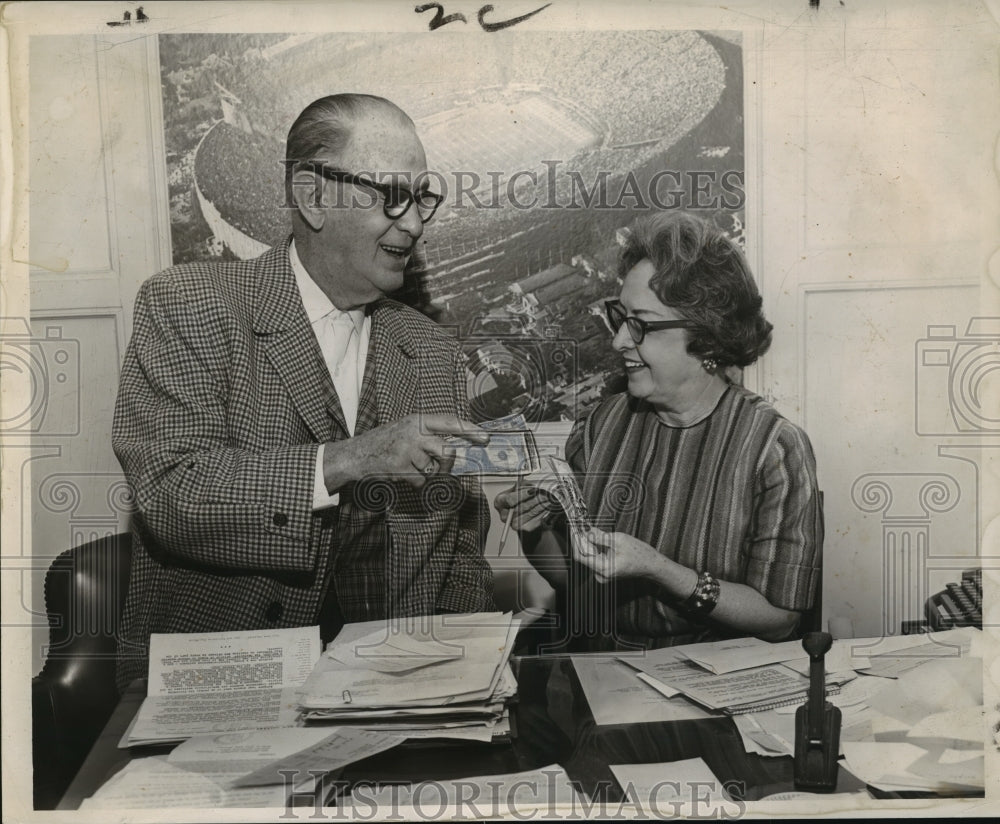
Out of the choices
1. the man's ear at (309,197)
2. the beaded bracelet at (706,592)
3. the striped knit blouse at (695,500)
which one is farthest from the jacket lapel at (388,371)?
the beaded bracelet at (706,592)

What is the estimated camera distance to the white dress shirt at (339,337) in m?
2.04

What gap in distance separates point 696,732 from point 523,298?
915 mm

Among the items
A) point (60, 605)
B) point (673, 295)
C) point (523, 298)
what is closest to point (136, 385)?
point (60, 605)

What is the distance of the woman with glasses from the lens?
2064 millimetres

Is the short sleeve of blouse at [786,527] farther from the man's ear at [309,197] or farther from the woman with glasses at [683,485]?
the man's ear at [309,197]

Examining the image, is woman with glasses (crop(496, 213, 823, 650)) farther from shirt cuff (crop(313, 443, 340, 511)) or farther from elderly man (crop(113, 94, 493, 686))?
shirt cuff (crop(313, 443, 340, 511))

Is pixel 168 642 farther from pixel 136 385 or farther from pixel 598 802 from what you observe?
pixel 598 802

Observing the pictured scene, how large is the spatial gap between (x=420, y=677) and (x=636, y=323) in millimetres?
834

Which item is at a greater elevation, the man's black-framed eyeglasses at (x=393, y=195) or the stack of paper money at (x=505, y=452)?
the man's black-framed eyeglasses at (x=393, y=195)

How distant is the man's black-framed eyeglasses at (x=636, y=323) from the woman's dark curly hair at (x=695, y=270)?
0.08ft

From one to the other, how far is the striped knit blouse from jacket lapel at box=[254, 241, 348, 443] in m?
0.50

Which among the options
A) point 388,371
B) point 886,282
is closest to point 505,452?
point 388,371

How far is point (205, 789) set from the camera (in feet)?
6.45

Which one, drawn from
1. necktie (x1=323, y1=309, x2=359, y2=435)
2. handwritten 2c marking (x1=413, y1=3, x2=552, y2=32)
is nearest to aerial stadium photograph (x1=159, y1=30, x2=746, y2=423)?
handwritten 2c marking (x1=413, y1=3, x2=552, y2=32)
